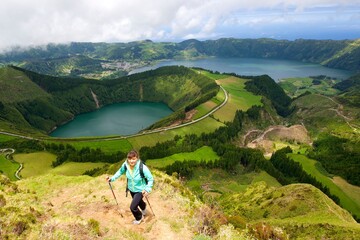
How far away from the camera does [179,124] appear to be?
198875mm

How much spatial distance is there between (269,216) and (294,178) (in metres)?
71.5

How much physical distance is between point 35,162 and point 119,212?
130871 mm

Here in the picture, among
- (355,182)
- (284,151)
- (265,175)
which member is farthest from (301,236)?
(284,151)

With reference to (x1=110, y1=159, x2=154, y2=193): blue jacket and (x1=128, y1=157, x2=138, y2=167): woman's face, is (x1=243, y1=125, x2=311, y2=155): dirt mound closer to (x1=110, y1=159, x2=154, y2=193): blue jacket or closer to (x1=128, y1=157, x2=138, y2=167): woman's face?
(x1=110, y1=159, x2=154, y2=193): blue jacket

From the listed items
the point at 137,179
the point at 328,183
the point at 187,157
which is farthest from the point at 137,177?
the point at 328,183

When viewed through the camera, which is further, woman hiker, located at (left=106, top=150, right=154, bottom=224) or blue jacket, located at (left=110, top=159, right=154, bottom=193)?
blue jacket, located at (left=110, top=159, right=154, bottom=193)

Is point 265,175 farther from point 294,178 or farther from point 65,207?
point 65,207

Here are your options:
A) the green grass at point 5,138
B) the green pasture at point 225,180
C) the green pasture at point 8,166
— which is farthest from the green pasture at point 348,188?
the green grass at point 5,138

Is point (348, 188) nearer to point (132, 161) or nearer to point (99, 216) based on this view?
point (99, 216)

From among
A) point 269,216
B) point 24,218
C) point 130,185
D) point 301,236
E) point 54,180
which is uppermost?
point 130,185

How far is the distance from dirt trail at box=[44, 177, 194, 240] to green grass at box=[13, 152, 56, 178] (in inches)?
3917

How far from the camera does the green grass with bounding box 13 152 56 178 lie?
123 metres

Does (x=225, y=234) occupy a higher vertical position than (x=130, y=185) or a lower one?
lower

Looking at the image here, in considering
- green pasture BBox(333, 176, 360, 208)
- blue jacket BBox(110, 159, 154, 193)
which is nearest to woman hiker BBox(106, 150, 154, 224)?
blue jacket BBox(110, 159, 154, 193)
